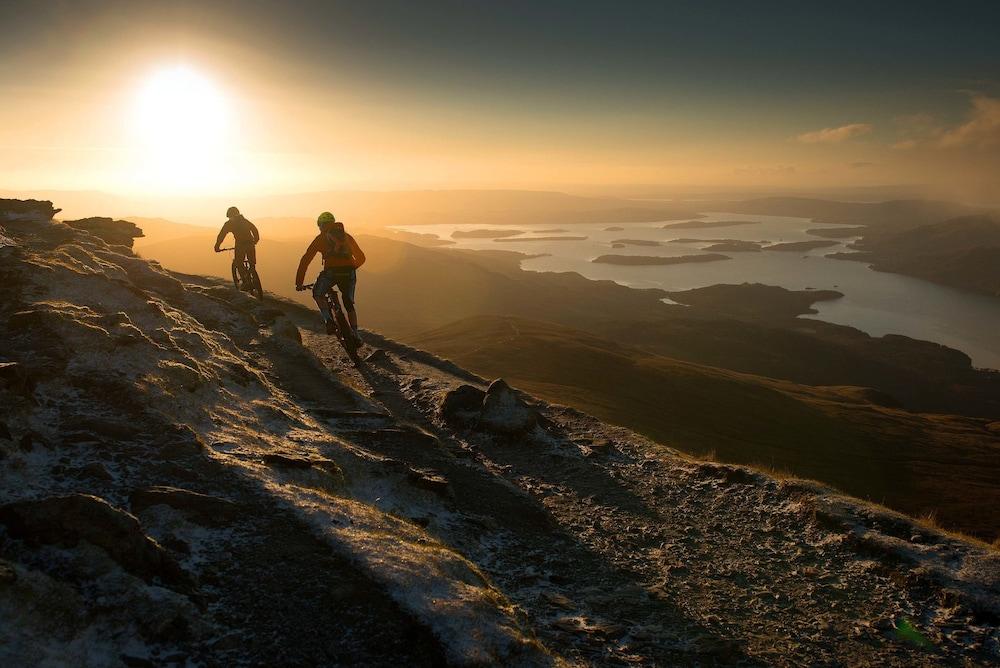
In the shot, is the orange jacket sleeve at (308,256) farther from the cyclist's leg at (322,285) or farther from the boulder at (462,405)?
the boulder at (462,405)

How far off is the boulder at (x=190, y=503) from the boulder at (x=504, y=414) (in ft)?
27.2

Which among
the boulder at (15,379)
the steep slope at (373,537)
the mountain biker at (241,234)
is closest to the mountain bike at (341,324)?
the steep slope at (373,537)

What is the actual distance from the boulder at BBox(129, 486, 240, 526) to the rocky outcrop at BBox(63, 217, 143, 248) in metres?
21.9

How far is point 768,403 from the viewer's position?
287 ft

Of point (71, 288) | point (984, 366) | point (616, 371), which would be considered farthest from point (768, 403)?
point (984, 366)

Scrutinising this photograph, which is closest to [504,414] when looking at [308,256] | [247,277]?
[308,256]

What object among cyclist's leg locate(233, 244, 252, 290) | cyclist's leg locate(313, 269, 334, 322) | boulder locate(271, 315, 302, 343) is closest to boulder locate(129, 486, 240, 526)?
cyclist's leg locate(313, 269, 334, 322)

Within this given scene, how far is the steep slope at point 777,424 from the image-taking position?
51938 mm

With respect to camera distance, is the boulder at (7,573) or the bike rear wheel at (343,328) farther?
the bike rear wheel at (343,328)

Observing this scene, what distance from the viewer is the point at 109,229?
25.7 m

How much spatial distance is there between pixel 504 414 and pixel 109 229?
72.4 feet

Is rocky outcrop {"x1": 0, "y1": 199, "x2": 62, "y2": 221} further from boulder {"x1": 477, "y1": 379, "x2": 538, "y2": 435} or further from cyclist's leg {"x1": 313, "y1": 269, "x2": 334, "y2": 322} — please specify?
boulder {"x1": 477, "y1": 379, "x2": 538, "y2": 435}

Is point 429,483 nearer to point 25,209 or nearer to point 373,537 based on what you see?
point 373,537

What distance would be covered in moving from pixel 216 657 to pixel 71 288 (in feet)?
41.7
